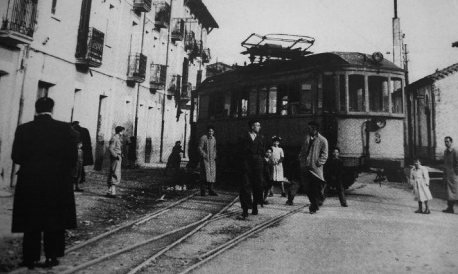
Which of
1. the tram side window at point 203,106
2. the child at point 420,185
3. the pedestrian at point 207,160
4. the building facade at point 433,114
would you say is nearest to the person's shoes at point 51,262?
the pedestrian at point 207,160

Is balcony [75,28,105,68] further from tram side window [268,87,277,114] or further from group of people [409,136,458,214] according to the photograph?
group of people [409,136,458,214]

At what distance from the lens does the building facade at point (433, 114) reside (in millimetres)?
12102

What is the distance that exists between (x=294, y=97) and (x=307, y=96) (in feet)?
1.57

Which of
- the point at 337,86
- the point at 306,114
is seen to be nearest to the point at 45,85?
the point at 306,114

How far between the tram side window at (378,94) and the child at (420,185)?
98.1 inches

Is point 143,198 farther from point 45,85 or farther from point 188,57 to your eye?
point 188,57

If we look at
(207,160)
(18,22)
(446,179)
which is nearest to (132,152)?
(18,22)

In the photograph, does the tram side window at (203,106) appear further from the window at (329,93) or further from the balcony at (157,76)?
the balcony at (157,76)

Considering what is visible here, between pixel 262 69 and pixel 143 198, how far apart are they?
602 centimetres

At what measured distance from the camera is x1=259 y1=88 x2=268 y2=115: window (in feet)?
36.9

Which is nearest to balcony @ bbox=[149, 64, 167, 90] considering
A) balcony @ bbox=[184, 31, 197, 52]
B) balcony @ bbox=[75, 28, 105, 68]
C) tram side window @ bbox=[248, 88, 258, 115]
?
balcony @ bbox=[184, 31, 197, 52]

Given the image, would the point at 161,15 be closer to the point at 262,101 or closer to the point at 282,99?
the point at 262,101

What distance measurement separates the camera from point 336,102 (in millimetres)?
9414

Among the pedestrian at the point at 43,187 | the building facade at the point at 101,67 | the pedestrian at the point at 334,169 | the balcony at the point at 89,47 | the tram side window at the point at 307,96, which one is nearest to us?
the pedestrian at the point at 43,187
